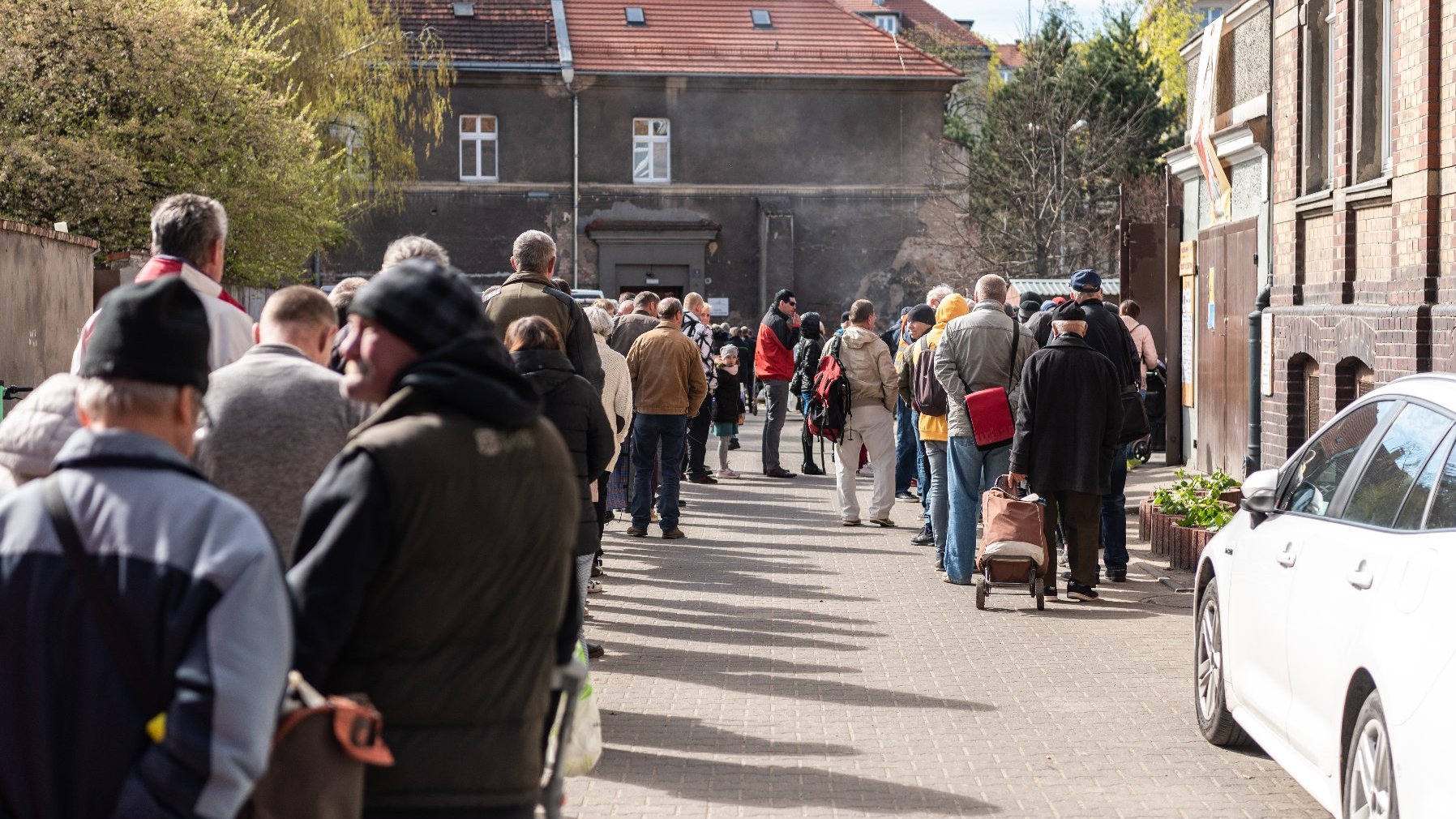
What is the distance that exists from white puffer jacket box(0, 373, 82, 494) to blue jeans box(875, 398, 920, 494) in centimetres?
1199

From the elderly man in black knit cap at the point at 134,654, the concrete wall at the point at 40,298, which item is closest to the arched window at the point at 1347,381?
the concrete wall at the point at 40,298

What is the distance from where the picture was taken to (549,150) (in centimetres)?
4216

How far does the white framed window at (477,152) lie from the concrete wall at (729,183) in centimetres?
18

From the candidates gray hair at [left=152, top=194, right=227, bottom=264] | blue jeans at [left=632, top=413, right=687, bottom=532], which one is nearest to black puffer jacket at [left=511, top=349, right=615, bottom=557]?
gray hair at [left=152, top=194, right=227, bottom=264]

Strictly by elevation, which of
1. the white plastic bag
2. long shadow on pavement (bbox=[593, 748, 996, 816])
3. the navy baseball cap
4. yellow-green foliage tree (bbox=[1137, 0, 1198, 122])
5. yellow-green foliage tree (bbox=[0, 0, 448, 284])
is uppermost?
yellow-green foliage tree (bbox=[1137, 0, 1198, 122])

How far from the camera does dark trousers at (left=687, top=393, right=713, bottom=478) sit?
18.1 metres

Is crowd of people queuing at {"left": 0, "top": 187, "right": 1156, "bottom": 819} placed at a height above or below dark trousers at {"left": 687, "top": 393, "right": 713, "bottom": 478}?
above

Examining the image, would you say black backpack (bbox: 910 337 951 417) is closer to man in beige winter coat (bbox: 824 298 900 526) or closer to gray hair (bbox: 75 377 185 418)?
man in beige winter coat (bbox: 824 298 900 526)

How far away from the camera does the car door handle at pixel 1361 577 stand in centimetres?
496

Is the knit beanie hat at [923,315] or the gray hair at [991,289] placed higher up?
the gray hair at [991,289]

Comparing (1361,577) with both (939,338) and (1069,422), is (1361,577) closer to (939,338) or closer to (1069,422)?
(1069,422)

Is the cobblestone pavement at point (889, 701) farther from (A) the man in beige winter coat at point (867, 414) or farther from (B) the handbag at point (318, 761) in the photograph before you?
(B) the handbag at point (318, 761)

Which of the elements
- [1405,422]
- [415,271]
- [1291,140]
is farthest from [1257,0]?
[415,271]

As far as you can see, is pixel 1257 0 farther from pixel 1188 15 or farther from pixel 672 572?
pixel 1188 15
